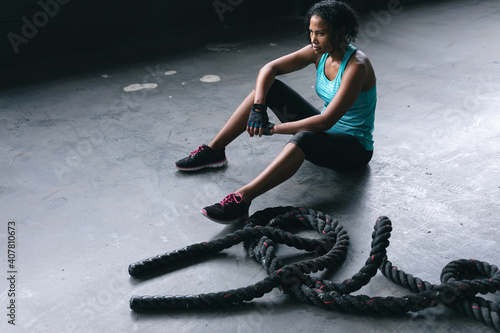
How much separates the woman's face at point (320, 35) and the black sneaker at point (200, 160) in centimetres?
85

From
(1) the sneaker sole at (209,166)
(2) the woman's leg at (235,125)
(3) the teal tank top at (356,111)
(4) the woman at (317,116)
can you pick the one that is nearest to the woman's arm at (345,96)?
(4) the woman at (317,116)

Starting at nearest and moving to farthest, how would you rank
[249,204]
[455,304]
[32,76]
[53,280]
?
[455,304]
[53,280]
[249,204]
[32,76]

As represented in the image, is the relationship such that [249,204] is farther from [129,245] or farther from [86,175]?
[86,175]

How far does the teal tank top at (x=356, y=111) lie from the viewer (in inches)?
110

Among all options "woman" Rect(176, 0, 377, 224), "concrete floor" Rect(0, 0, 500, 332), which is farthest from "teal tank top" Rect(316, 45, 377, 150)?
"concrete floor" Rect(0, 0, 500, 332)

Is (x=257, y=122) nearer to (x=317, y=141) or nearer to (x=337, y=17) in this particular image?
(x=317, y=141)

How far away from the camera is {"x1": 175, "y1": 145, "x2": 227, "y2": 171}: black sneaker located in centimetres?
308

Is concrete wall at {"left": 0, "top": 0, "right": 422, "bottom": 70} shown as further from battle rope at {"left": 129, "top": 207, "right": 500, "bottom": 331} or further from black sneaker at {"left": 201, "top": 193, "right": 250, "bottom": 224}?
battle rope at {"left": 129, "top": 207, "right": 500, "bottom": 331}

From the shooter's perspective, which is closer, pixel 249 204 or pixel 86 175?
pixel 249 204

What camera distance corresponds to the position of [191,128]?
3643 mm

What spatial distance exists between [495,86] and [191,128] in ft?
7.69

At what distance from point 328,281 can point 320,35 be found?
4.05 ft

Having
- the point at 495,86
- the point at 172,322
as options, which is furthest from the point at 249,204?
the point at 495,86

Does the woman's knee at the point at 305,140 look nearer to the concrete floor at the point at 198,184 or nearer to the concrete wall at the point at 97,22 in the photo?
the concrete floor at the point at 198,184
